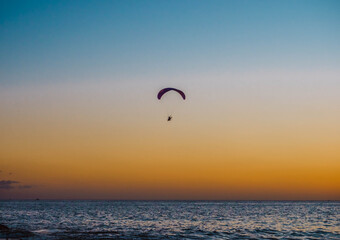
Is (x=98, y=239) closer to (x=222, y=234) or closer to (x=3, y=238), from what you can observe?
(x=3, y=238)

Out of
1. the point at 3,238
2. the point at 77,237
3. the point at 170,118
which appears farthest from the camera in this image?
the point at 170,118

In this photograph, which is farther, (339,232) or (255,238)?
(339,232)

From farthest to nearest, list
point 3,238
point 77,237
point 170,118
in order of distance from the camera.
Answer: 1. point 170,118
2. point 77,237
3. point 3,238

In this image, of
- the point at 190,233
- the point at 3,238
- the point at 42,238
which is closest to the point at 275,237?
the point at 190,233

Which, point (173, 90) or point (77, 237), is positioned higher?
point (173, 90)

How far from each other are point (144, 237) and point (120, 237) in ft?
7.22

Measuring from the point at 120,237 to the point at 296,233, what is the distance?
61.9 feet

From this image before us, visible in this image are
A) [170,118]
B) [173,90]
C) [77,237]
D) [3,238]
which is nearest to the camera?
[3,238]

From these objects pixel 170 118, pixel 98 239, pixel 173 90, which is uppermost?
pixel 173 90

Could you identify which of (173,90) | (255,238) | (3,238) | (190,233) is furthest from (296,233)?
(3,238)

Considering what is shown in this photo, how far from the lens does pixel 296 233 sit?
3812 centimetres

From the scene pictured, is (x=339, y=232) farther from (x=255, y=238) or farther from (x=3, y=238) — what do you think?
(x=3, y=238)

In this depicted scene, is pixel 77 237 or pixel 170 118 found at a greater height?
pixel 170 118

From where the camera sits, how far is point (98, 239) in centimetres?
3089
